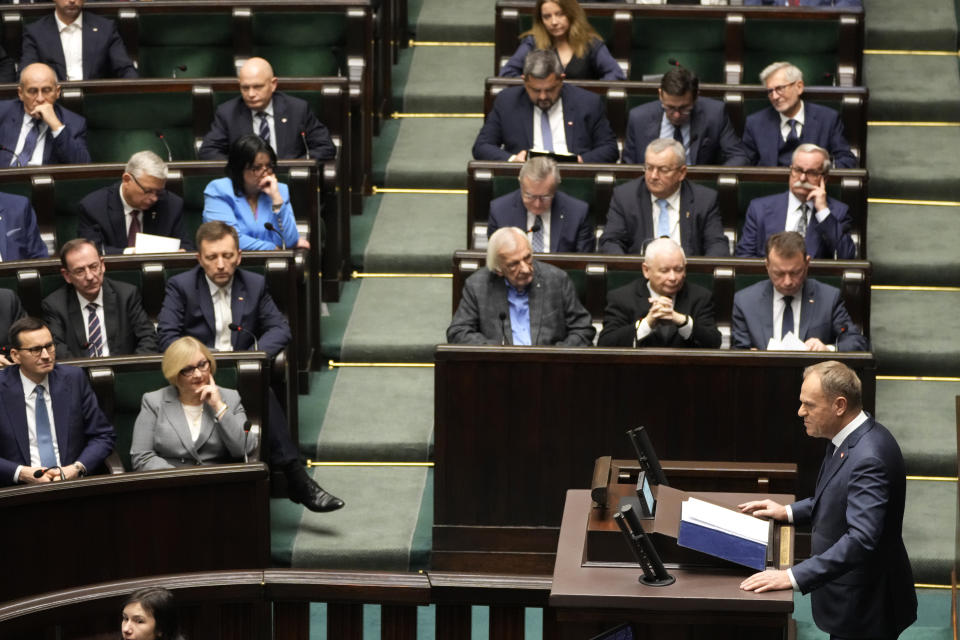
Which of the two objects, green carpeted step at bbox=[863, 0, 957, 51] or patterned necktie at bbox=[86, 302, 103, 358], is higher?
green carpeted step at bbox=[863, 0, 957, 51]

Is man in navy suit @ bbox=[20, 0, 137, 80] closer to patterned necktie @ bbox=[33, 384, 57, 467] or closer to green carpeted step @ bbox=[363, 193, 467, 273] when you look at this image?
green carpeted step @ bbox=[363, 193, 467, 273]

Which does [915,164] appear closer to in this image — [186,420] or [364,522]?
[364,522]

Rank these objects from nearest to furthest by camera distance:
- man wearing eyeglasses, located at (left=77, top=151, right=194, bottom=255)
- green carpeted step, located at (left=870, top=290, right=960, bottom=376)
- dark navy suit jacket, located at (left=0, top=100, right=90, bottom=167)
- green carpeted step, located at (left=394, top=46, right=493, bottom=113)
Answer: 1. man wearing eyeglasses, located at (left=77, top=151, right=194, bottom=255)
2. green carpeted step, located at (left=870, top=290, right=960, bottom=376)
3. dark navy suit jacket, located at (left=0, top=100, right=90, bottom=167)
4. green carpeted step, located at (left=394, top=46, right=493, bottom=113)

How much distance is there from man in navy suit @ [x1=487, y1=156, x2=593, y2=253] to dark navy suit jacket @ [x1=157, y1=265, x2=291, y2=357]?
0.57 metres

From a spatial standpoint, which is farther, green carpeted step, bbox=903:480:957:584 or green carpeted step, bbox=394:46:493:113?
green carpeted step, bbox=394:46:493:113

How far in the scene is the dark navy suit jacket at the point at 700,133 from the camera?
14.0 feet

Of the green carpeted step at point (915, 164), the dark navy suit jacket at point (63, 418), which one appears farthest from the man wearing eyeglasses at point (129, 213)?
the green carpeted step at point (915, 164)

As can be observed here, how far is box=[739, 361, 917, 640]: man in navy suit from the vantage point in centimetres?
256

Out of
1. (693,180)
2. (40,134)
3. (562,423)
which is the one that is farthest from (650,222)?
(40,134)

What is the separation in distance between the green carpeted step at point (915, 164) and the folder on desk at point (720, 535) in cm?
271

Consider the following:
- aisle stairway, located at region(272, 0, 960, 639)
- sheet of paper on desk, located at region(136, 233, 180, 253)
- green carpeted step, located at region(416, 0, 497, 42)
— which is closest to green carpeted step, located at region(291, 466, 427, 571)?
aisle stairway, located at region(272, 0, 960, 639)

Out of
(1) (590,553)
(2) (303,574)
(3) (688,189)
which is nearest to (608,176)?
(3) (688,189)

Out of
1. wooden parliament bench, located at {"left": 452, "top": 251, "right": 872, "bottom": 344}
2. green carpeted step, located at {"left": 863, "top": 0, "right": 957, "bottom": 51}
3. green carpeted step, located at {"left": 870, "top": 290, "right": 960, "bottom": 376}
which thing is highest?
green carpeted step, located at {"left": 863, "top": 0, "right": 957, "bottom": 51}

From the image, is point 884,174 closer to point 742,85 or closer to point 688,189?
point 742,85
